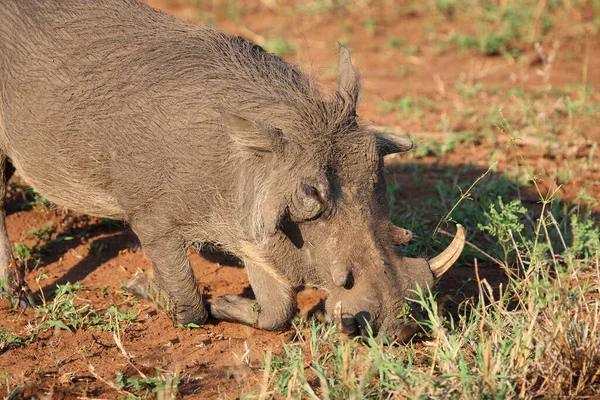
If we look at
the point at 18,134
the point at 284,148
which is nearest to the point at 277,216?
the point at 284,148

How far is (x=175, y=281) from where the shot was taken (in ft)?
12.0

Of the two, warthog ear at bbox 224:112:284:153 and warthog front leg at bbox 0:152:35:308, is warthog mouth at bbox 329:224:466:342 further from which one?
warthog front leg at bbox 0:152:35:308

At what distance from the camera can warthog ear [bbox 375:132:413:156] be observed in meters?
3.35

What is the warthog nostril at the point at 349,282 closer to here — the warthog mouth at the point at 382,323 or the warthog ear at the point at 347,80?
the warthog mouth at the point at 382,323

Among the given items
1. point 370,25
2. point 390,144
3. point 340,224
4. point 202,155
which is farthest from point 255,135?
point 370,25

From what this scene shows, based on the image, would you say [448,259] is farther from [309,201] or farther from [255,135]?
[255,135]

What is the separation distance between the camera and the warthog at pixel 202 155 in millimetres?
3148

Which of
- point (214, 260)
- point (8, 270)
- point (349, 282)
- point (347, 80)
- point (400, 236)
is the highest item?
point (347, 80)

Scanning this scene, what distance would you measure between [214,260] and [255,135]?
149cm

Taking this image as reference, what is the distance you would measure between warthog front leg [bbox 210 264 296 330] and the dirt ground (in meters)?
0.06

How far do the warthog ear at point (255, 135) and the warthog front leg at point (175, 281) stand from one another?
0.67 m

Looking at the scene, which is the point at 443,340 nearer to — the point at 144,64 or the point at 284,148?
the point at 284,148

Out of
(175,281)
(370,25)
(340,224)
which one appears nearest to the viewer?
(340,224)

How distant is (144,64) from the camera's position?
11.9 ft
